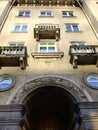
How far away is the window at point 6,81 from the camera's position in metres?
11.0

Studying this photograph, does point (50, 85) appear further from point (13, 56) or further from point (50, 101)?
point (13, 56)

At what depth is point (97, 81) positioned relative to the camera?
11.5m

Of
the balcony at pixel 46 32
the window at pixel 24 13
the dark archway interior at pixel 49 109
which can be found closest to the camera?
the dark archway interior at pixel 49 109

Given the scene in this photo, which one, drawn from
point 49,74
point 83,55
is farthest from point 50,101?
point 83,55

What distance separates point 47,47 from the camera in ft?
49.3

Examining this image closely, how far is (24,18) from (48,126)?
11766 millimetres

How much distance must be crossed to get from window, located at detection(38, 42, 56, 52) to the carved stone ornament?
12.2 ft

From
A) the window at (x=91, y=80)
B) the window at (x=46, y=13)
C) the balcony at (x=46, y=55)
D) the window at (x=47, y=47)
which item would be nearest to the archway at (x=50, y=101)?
the window at (x=91, y=80)

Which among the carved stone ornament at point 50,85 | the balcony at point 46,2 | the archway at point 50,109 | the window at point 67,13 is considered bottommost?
the archway at point 50,109

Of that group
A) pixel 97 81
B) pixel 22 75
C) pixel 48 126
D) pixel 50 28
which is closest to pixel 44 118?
pixel 48 126

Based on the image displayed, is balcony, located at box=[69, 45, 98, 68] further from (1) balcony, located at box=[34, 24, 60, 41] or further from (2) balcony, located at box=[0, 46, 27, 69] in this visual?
(2) balcony, located at box=[0, 46, 27, 69]

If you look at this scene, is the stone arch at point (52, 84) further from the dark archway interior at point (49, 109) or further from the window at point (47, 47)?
the window at point (47, 47)

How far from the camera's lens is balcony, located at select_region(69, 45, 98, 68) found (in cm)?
1225

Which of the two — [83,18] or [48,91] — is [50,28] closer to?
[83,18]
